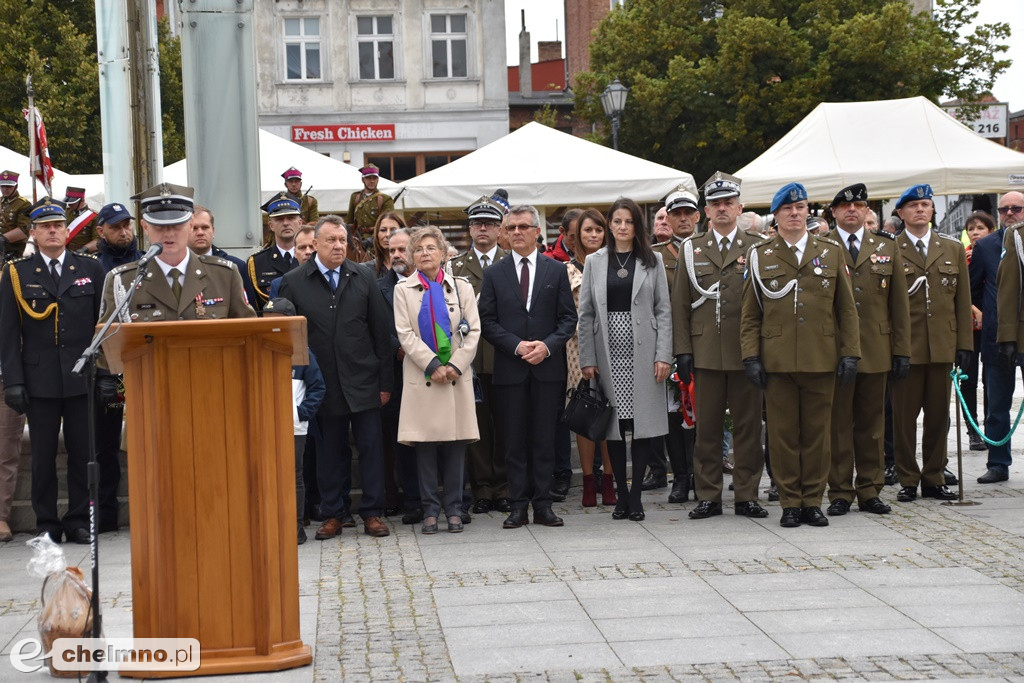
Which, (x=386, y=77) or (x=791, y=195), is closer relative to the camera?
(x=791, y=195)

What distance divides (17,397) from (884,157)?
40.5 ft

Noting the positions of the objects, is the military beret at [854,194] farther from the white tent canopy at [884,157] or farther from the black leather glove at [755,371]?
the white tent canopy at [884,157]

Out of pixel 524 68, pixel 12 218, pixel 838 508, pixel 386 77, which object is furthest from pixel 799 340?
pixel 524 68

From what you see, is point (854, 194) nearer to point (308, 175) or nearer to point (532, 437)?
point (532, 437)

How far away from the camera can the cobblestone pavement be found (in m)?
5.98

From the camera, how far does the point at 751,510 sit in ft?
32.1

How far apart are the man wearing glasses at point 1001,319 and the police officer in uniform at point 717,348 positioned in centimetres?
240

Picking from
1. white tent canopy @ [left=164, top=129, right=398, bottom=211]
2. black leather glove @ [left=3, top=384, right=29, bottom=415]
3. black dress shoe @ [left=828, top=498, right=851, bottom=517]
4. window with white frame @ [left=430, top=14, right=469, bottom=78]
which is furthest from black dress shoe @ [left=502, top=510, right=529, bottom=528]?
window with white frame @ [left=430, top=14, right=469, bottom=78]

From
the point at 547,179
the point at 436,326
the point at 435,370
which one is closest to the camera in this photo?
the point at 435,370

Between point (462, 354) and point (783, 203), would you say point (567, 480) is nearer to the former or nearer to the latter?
point (462, 354)

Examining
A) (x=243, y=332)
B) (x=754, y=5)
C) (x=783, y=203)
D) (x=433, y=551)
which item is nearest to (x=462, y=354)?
(x=433, y=551)

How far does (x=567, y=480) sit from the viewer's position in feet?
36.2

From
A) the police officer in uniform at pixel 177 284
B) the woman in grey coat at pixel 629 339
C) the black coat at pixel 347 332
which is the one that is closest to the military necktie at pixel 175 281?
the police officer in uniform at pixel 177 284

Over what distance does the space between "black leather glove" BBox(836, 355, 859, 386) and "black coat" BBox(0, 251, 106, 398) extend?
16.5 feet
